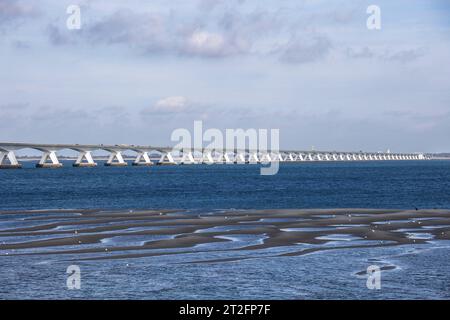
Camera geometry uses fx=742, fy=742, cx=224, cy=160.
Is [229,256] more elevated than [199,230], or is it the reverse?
[199,230]

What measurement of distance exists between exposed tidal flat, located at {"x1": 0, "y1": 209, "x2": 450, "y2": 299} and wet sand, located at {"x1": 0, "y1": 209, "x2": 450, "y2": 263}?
0.24ft

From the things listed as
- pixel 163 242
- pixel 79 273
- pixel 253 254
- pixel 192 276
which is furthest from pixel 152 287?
pixel 163 242

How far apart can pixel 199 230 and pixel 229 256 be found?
12.6m

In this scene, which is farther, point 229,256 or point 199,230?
point 199,230

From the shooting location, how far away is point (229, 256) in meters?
33.9

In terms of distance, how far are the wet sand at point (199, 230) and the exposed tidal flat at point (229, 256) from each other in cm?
7

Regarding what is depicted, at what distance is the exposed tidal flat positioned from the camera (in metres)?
25.8

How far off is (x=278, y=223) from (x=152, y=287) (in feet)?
83.6

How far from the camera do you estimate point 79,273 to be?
29.2m

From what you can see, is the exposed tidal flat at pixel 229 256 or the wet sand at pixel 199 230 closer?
the exposed tidal flat at pixel 229 256

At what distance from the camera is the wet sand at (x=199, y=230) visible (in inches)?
1481

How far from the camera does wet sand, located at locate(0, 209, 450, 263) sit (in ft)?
123

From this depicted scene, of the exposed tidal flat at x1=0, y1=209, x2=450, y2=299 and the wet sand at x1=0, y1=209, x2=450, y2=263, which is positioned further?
the wet sand at x1=0, y1=209, x2=450, y2=263
